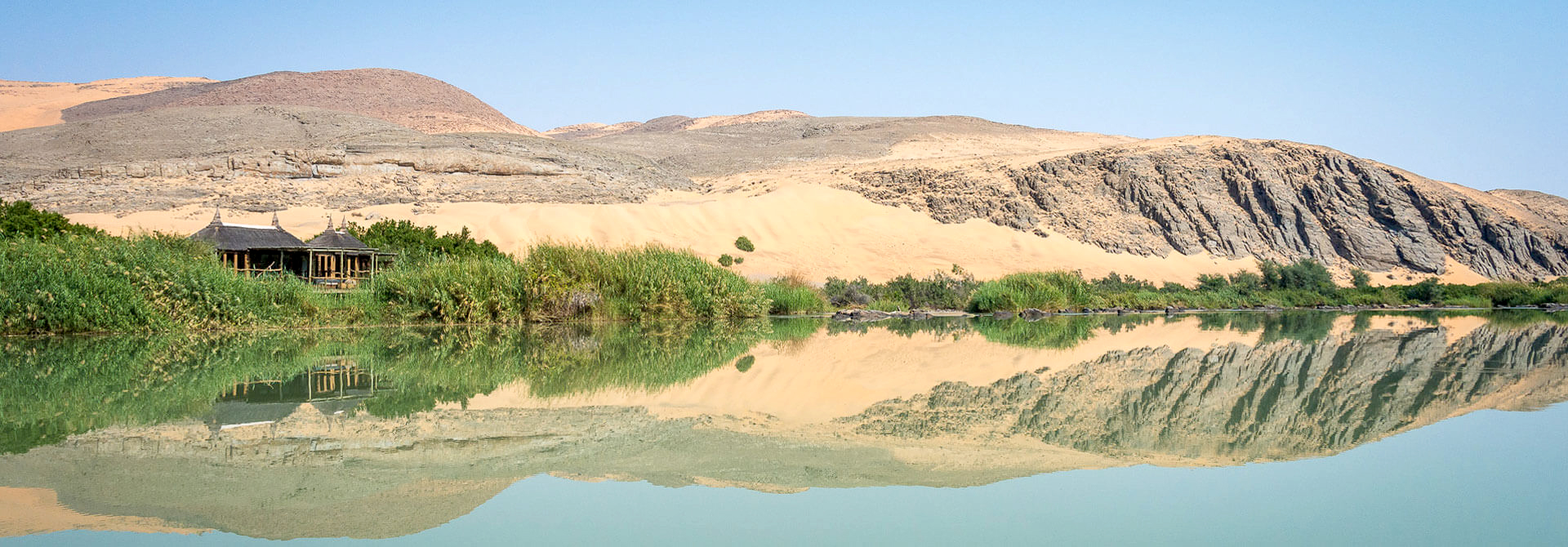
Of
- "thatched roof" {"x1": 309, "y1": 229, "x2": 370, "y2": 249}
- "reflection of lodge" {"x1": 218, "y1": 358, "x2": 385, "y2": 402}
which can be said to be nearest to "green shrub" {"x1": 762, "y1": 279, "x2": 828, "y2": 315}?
"thatched roof" {"x1": 309, "y1": 229, "x2": 370, "y2": 249}

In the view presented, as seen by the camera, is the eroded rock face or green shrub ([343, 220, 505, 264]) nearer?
green shrub ([343, 220, 505, 264])

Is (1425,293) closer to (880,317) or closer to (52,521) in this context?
(880,317)

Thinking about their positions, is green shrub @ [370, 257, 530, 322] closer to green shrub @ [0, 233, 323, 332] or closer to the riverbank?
the riverbank

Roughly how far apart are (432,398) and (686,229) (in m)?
30.2

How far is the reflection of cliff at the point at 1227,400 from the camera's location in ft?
23.7

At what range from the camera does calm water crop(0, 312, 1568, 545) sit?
482cm

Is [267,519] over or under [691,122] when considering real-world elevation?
under

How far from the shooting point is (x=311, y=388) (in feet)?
31.7

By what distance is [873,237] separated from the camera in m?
40.4

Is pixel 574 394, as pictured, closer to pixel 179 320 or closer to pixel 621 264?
pixel 179 320

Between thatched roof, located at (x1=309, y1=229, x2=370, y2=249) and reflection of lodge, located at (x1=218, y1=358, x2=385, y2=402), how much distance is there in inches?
594

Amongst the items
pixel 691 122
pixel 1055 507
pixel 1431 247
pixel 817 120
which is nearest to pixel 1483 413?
pixel 1055 507

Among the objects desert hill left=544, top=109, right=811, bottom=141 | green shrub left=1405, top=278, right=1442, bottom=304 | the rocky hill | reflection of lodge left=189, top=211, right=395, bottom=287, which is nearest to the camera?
reflection of lodge left=189, top=211, right=395, bottom=287

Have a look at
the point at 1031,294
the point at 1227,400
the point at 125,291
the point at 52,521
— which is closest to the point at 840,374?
the point at 1227,400
